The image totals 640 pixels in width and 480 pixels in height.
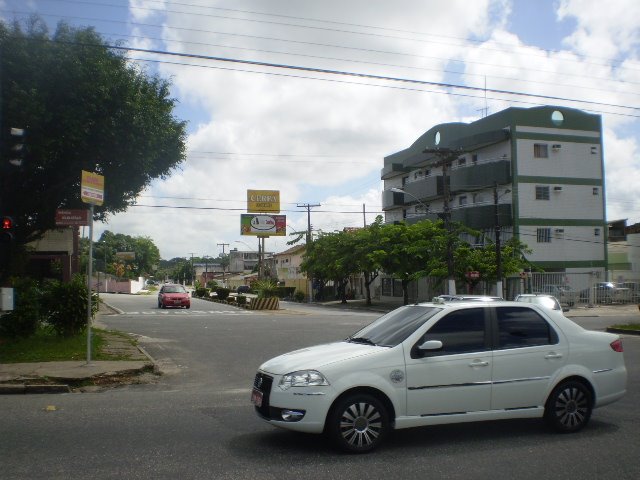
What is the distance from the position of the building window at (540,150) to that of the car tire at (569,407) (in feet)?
132

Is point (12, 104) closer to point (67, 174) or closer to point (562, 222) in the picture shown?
point (67, 174)

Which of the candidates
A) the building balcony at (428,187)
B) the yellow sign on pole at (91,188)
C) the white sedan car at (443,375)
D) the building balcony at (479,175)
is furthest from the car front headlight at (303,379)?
Result: the building balcony at (428,187)

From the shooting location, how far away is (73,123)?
20047mm

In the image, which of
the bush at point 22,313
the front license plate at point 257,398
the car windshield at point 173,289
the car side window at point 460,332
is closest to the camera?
the front license plate at point 257,398

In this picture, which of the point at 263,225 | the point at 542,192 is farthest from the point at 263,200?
the point at 542,192

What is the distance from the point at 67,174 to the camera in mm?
22562

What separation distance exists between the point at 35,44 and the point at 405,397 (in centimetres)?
1731

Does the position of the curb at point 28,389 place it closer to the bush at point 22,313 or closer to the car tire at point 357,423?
the bush at point 22,313

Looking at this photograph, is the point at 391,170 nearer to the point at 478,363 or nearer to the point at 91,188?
the point at 91,188

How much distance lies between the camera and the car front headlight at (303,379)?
628 centimetres

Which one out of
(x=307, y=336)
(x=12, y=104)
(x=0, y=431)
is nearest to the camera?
(x=0, y=431)

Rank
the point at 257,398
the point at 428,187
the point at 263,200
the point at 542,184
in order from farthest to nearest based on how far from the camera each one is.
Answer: the point at 263,200 < the point at 428,187 < the point at 542,184 < the point at 257,398

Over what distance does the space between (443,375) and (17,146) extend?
17112mm

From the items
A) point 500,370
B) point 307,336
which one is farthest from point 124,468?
point 307,336
